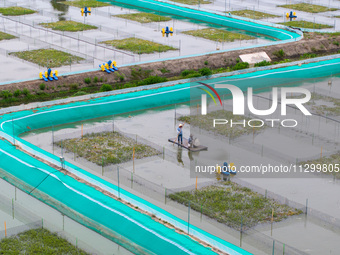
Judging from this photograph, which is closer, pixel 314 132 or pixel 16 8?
pixel 314 132

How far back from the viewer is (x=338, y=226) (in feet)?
84.3

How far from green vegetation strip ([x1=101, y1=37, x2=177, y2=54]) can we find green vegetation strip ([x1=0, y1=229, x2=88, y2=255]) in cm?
2998

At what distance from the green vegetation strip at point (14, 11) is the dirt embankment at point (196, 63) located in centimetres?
2472

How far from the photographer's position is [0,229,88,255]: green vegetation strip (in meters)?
23.0

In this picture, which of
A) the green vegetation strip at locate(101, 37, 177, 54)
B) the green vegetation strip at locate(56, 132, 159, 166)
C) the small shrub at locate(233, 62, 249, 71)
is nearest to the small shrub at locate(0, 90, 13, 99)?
the green vegetation strip at locate(56, 132, 159, 166)

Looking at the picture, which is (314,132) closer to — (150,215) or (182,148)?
(182,148)

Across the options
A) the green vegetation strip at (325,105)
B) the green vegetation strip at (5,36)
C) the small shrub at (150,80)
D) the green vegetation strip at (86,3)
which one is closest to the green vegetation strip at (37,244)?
the green vegetation strip at (325,105)

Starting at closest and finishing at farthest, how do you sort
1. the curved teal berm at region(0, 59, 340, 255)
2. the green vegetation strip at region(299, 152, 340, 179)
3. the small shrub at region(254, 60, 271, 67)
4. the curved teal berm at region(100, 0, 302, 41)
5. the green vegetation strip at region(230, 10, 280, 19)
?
the curved teal berm at region(0, 59, 340, 255) < the green vegetation strip at region(299, 152, 340, 179) < the small shrub at region(254, 60, 271, 67) < the curved teal berm at region(100, 0, 302, 41) < the green vegetation strip at region(230, 10, 280, 19)

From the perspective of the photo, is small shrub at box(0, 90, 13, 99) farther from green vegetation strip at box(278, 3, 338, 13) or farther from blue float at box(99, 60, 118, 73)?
green vegetation strip at box(278, 3, 338, 13)

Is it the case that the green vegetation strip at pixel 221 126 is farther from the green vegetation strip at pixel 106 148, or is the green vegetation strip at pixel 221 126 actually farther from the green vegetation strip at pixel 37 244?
the green vegetation strip at pixel 37 244

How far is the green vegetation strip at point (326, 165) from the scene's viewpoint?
1202 inches

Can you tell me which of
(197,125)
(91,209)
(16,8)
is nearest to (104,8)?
(16,8)

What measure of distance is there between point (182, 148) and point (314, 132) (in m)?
7.28

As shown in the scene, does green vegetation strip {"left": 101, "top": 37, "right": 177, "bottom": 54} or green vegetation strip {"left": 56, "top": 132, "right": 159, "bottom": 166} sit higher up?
green vegetation strip {"left": 101, "top": 37, "right": 177, "bottom": 54}
